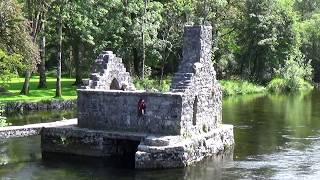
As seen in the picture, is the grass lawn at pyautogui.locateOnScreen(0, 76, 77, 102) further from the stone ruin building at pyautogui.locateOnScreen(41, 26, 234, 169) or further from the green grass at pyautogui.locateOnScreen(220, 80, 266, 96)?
the green grass at pyautogui.locateOnScreen(220, 80, 266, 96)

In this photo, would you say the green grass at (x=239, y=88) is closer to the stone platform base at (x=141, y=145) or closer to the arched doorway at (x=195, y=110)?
the stone platform base at (x=141, y=145)

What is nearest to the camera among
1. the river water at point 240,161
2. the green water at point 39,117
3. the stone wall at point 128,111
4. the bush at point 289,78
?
the river water at point 240,161

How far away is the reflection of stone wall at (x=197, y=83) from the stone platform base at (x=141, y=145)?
0.76 meters

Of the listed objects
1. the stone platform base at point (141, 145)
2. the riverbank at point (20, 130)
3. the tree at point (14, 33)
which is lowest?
the stone platform base at point (141, 145)

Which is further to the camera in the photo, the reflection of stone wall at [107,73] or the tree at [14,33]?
the tree at [14,33]

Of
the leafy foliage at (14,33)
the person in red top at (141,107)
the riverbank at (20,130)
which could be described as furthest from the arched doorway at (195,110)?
the leafy foliage at (14,33)

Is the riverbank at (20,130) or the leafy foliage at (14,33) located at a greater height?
the leafy foliage at (14,33)

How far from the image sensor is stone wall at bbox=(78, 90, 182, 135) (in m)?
29.2

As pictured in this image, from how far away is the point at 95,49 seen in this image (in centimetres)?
6109

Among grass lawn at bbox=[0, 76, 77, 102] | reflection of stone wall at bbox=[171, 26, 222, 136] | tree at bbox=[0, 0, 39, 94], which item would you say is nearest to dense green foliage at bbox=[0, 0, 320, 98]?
tree at bbox=[0, 0, 39, 94]

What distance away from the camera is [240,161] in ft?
98.4

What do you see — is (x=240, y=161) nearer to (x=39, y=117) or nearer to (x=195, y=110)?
(x=195, y=110)

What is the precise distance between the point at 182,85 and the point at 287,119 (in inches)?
780

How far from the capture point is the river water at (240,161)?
2675 cm
